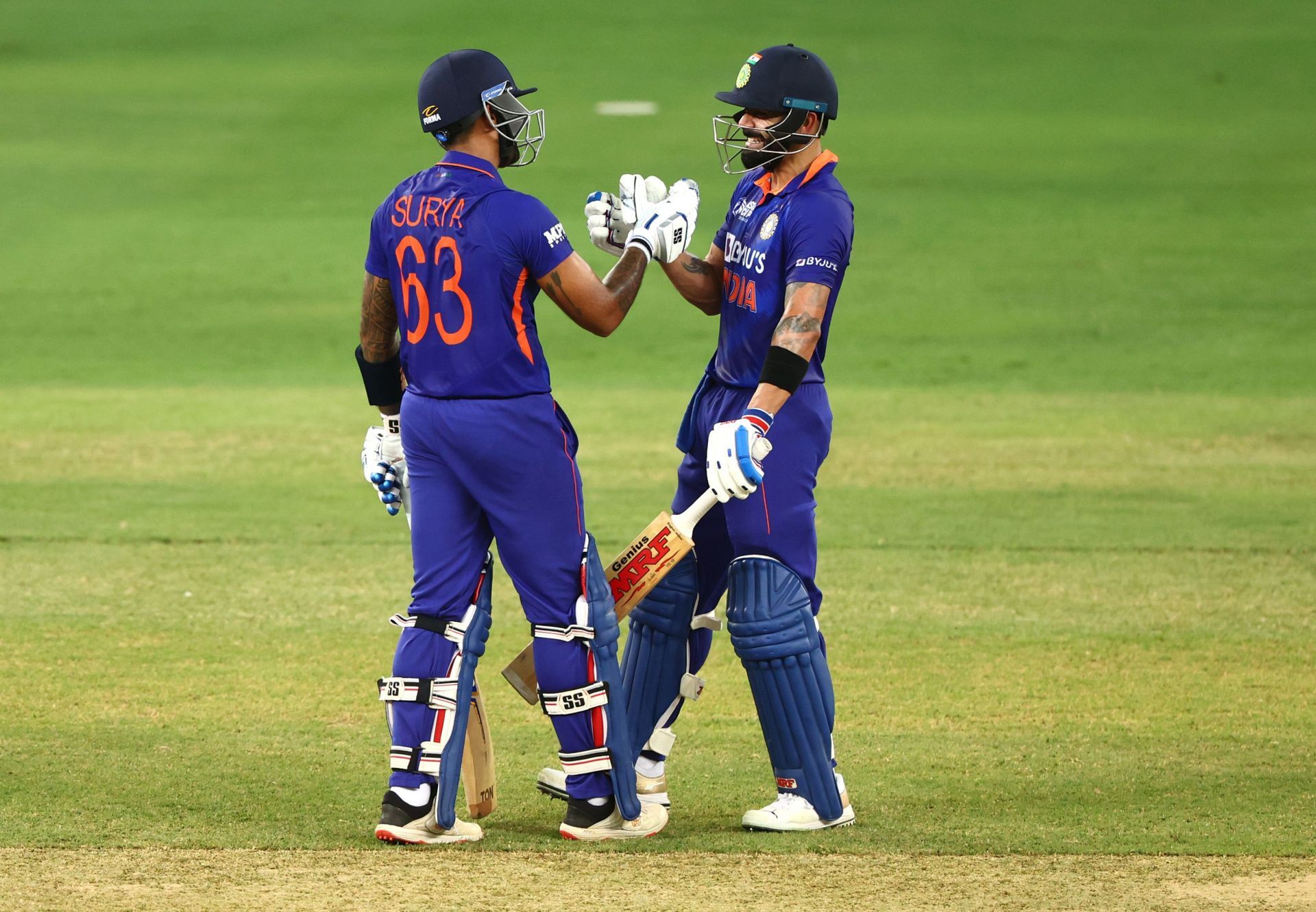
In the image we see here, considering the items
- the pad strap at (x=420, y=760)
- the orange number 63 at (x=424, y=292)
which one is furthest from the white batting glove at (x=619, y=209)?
the pad strap at (x=420, y=760)

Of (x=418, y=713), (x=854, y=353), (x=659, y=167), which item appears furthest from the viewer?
(x=659, y=167)

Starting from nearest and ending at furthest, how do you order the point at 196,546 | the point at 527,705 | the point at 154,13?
the point at 527,705 < the point at 196,546 < the point at 154,13

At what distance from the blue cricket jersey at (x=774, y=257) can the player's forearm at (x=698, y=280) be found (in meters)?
0.08

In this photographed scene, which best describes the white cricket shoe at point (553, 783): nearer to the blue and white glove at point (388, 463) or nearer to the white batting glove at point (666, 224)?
the blue and white glove at point (388, 463)

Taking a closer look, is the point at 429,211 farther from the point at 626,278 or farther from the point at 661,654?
the point at 661,654

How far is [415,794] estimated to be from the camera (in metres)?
5.00

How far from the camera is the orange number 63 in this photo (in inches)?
196

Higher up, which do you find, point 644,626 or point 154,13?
point 154,13

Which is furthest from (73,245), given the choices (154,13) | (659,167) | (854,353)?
(154,13)

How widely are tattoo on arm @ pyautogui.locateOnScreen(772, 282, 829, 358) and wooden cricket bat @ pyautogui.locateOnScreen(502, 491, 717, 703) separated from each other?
1.55 ft

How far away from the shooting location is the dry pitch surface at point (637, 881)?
4.47 meters

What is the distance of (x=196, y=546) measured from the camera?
9117 millimetres

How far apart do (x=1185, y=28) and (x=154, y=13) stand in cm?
1564

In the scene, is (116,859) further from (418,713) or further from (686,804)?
(686,804)
